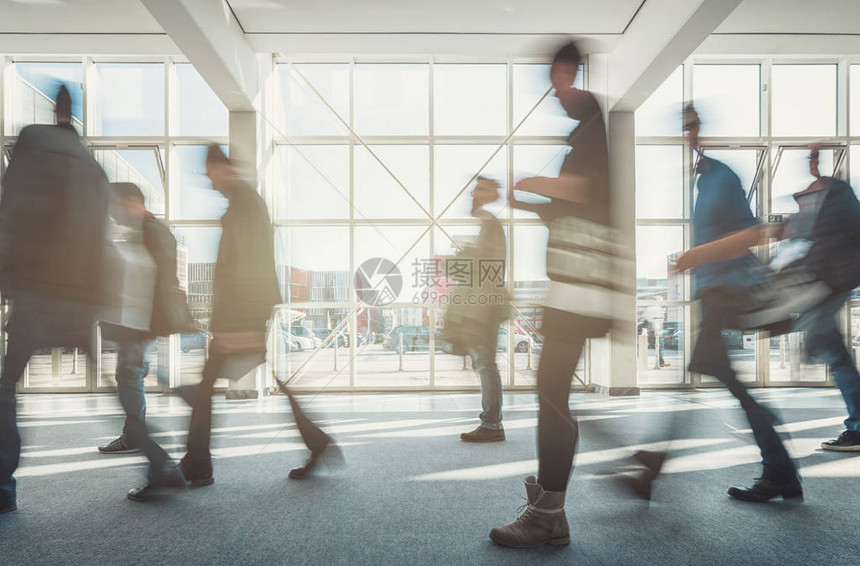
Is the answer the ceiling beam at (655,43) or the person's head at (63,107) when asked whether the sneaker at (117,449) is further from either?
the ceiling beam at (655,43)

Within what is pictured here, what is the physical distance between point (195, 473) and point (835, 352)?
3026mm

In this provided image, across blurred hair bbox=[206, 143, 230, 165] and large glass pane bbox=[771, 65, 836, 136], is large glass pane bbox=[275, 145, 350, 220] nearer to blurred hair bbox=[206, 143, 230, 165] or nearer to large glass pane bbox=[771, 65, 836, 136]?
blurred hair bbox=[206, 143, 230, 165]

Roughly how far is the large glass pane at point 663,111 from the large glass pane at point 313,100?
3.13 metres

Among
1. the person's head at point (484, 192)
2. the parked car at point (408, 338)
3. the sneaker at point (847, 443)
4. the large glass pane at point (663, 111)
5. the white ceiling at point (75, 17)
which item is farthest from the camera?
the parked car at point (408, 338)

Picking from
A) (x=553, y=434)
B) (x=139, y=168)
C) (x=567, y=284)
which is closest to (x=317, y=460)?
(x=553, y=434)

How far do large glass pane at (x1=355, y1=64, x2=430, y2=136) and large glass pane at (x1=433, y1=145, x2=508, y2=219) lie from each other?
374 mm

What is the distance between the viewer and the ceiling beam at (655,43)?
10.6 feet

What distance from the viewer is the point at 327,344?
491cm

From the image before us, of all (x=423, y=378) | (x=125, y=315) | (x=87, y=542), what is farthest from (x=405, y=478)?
(x=423, y=378)

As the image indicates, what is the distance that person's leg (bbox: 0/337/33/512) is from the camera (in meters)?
1.65

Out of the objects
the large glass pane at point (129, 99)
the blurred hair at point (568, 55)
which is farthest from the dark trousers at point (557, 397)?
the large glass pane at point (129, 99)

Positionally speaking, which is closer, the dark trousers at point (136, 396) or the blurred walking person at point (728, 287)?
the blurred walking person at point (728, 287)

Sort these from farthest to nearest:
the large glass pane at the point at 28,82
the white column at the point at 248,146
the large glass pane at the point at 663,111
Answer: the large glass pane at the point at 28,82, the large glass pane at the point at 663,111, the white column at the point at 248,146

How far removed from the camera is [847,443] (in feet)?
8.07
